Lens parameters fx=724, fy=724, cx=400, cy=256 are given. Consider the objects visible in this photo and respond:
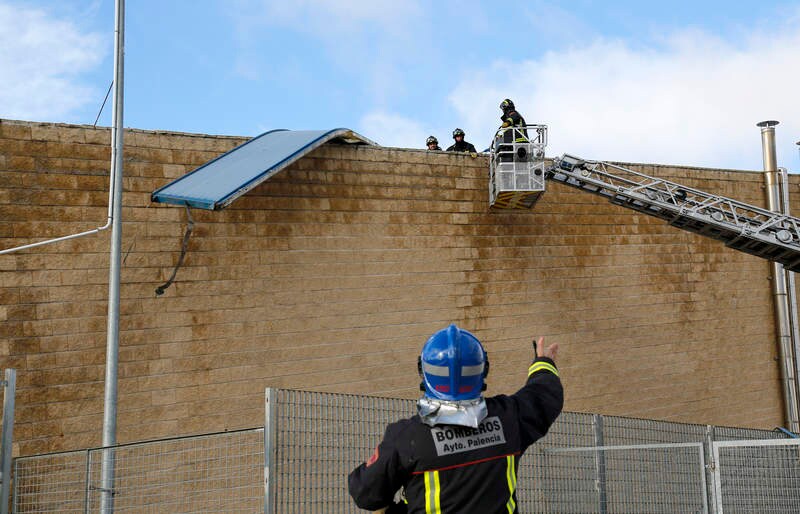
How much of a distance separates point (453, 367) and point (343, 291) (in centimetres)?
919

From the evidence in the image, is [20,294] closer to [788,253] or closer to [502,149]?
[502,149]

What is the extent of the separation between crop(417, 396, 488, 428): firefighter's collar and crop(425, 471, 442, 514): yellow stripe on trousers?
19 cm

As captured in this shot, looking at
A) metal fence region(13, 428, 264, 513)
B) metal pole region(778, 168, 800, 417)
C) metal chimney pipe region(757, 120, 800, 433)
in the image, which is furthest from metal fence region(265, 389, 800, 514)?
metal pole region(778, 168, 800, 417)

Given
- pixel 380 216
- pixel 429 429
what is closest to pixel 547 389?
pixel 429 429

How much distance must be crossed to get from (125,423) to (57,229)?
9.31 feet

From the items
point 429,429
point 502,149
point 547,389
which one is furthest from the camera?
point 502,149

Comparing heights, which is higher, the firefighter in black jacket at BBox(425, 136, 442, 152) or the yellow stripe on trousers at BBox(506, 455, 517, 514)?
the firefighter in black jacket at BBox(425, 136, 442, 152)

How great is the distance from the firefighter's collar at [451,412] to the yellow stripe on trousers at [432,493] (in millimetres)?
191

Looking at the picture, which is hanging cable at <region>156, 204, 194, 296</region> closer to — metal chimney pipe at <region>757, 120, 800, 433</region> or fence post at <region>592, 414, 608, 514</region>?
fence post at <region>592, 414, 608, 514</region>

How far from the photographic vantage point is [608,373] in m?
14.3

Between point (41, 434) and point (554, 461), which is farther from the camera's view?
point (41, 434)

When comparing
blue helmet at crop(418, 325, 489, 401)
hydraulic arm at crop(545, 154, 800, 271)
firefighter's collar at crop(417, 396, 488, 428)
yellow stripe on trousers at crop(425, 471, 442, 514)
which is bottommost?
yellow stripe on trousers at crop(425, 471, 442, 514)

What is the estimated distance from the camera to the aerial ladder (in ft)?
41.6

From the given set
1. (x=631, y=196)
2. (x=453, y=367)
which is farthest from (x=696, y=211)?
(x=453, y=367)
